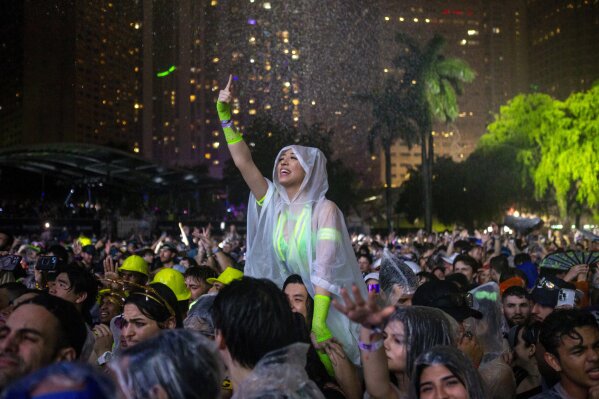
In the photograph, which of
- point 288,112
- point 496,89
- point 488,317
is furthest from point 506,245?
point 496,89

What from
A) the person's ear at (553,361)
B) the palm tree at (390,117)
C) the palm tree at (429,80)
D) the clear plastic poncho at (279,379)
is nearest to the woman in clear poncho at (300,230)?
the person's ear at (553,361)

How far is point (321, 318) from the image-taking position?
4332 mm

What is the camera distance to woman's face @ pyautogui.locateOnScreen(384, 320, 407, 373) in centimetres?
346

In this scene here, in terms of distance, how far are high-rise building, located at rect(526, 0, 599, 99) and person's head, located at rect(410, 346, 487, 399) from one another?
117060 millimetres

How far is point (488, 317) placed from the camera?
191 inches

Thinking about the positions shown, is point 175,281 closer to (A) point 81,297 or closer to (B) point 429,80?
(A) point 81,297

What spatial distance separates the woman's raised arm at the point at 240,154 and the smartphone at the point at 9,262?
310 cm

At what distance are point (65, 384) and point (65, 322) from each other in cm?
147

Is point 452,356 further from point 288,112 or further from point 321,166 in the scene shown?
point 288,112

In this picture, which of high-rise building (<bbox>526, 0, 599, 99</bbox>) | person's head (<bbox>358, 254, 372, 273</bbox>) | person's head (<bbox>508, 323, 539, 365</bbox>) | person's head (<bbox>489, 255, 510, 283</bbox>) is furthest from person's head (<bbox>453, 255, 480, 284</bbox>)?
high-rise building (<bbox>526, 0, 599, 99</bbox>)

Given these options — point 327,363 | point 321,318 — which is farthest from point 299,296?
point 327,363

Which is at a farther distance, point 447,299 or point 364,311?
point 447,299

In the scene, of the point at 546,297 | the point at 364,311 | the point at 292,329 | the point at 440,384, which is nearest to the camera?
the point at 364,311

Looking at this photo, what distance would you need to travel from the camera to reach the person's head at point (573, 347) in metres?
3.80
